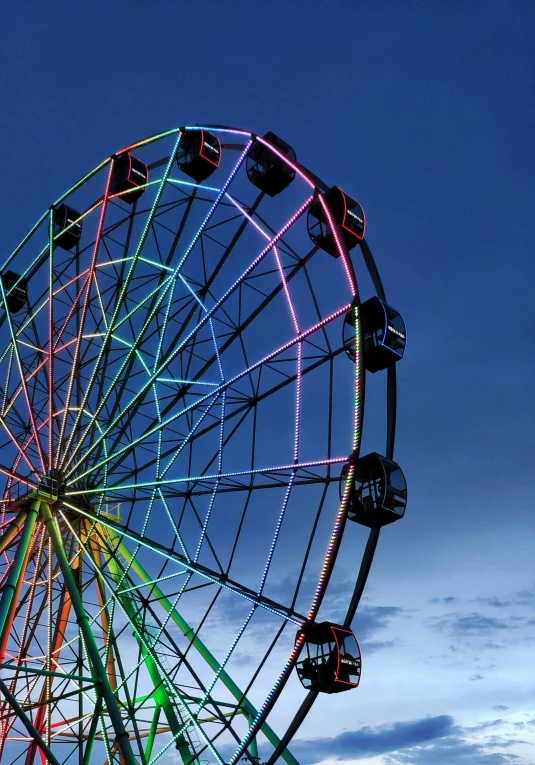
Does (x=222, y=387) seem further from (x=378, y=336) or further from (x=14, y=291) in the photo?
(x=14, y=291)

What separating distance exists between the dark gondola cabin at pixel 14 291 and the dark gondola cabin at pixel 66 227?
1.92m

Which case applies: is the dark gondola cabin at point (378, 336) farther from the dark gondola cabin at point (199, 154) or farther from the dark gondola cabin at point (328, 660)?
the dark gondola cabin at point (199, 154)

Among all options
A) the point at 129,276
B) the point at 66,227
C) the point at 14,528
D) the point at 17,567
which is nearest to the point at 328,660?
the point at 17,567

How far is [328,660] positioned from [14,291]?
1528 cm

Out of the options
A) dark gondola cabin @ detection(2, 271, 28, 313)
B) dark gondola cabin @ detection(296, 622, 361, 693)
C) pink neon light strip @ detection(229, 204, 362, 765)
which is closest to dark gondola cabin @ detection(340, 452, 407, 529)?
pink neon light strip @ detection(229, 204, 362, 765)

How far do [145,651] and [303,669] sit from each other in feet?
20.7

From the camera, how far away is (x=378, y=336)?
47.6ft

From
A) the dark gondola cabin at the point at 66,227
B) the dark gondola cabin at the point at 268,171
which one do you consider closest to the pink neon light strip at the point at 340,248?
the dark gondola cabin at the point at 268,171

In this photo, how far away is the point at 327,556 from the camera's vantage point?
43.8 ft

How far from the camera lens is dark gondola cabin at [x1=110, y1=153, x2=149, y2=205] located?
20219 millimetres

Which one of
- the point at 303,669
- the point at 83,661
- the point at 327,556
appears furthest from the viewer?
the point at 83,661

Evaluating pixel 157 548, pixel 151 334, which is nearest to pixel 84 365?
pixel 151 334

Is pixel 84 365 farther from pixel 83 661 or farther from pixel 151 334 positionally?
pixel 83 661

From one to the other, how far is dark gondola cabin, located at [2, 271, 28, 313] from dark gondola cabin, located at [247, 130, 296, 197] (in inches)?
365
